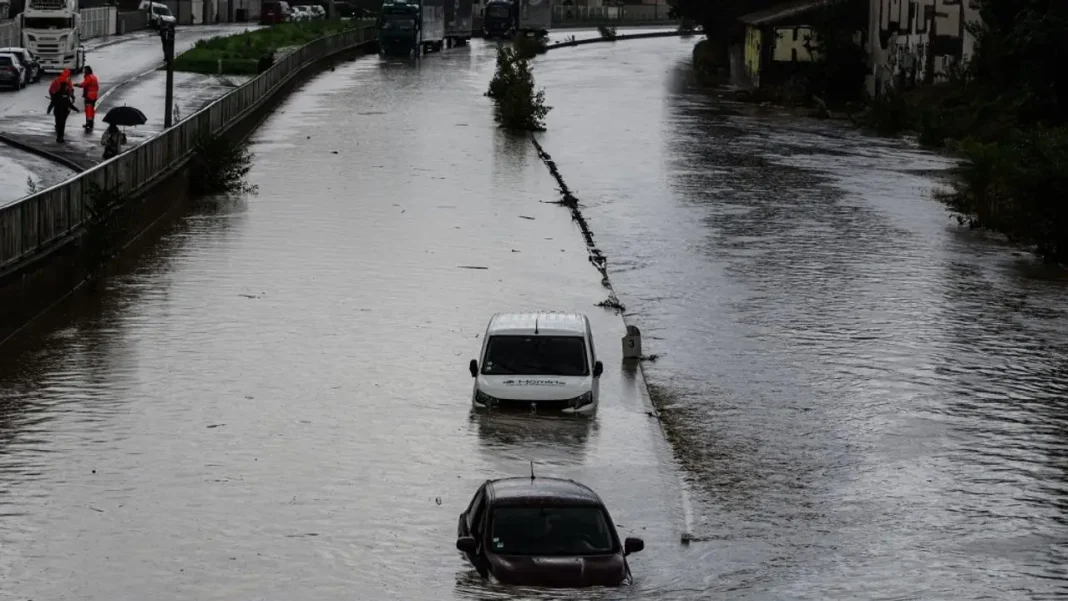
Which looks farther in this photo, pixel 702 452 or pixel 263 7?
pixel 263 7

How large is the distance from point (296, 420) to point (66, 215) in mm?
10169

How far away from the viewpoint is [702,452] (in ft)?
82.1

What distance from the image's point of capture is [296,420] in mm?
25891

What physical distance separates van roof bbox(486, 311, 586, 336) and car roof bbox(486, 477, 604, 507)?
8416 mm

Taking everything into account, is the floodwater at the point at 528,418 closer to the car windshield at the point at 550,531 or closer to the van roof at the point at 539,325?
the car windshield at the point at 550,531

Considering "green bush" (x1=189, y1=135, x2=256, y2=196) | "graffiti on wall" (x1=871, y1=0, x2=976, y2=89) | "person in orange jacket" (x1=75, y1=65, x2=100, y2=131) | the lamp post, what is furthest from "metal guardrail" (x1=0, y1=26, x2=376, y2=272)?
"graffiti on wall" (x1=871, y1=0, x2=976, y2=89)

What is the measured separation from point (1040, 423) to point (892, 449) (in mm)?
3234

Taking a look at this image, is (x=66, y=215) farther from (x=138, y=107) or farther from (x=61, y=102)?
(x=138, y=107)

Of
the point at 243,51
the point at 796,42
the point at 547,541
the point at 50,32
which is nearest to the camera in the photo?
the point at 547,541

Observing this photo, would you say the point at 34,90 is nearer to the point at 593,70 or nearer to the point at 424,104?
the point at 424,104

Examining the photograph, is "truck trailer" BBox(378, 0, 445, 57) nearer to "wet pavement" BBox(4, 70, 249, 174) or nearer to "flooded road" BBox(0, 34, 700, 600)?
"wet pavement" BBox(4, 70, 249, 174)

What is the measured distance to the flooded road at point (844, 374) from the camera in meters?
20.7

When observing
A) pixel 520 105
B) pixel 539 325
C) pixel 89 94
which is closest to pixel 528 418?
pixel 539 325

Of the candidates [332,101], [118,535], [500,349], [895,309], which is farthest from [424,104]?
[118,535]
